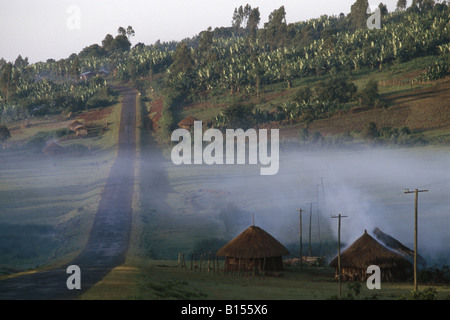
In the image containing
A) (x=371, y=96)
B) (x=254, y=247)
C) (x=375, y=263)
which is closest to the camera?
(x=375, y=263)

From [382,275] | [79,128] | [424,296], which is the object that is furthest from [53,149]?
[424,296]

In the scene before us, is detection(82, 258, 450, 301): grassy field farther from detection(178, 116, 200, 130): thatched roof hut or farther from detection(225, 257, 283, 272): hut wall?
detection(178, 116, 200, 130): thatched roof hut

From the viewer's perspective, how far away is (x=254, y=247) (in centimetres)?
4544

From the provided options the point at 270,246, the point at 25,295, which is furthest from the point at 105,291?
the point at 270,246

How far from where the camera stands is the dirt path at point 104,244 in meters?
31.7

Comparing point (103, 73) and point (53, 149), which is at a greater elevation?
point (103, 73)

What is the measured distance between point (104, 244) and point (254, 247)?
48.6ft

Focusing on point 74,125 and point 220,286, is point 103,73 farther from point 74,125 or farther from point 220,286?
point 220,286

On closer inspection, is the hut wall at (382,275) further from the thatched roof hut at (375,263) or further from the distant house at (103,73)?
the distant house at (103,73)

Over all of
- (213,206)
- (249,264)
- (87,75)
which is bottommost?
(249,264)

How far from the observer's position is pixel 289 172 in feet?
251

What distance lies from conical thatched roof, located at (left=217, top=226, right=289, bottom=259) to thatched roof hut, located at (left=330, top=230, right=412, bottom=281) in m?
5.18

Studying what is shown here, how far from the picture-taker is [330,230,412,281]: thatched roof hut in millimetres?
42312

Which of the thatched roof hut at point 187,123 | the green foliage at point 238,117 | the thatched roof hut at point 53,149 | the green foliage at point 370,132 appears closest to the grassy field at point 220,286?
the green foliage at point 370,132
